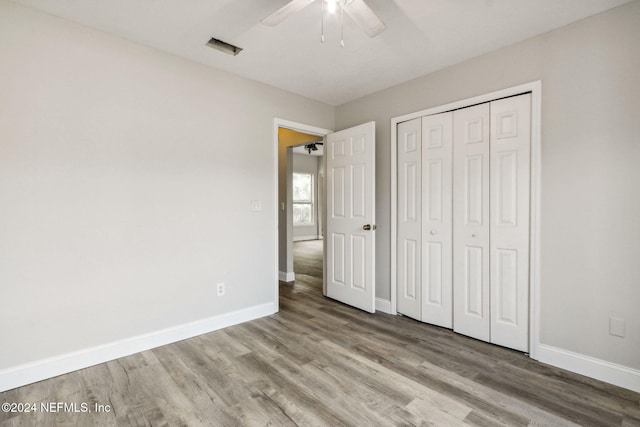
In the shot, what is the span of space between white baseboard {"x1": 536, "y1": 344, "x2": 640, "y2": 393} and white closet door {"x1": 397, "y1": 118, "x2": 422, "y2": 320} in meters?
1.11

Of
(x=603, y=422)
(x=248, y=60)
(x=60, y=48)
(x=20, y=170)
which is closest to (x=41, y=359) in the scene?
(x=20, y=170)

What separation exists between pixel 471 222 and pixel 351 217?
1293mm

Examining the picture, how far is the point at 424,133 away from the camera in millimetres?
3031

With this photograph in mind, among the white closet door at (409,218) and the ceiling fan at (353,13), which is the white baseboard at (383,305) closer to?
the white closet door at (409,218)

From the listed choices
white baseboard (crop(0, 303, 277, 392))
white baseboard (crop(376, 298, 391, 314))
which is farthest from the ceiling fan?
white baseboard (crop(376, 298, 391, 314))

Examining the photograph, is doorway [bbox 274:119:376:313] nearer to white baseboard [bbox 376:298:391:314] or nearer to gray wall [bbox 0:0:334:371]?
white baseboard [bbox 376:298:391:314]

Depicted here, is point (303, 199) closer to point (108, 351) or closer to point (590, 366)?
point (108, 351)

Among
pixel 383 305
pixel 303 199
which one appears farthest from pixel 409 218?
pixel 303 199

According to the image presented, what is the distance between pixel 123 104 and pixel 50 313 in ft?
5.37

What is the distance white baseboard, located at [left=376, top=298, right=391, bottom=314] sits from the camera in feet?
11.0

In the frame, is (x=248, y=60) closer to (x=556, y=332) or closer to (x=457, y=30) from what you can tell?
(x=457, y=30)

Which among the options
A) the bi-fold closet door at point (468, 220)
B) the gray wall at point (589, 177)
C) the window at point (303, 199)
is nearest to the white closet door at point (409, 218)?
the bi-fold closet door at point (468, 220)

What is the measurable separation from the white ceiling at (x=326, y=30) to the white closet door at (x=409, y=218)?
2.13 feet

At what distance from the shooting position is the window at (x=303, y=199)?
9.72 metres
